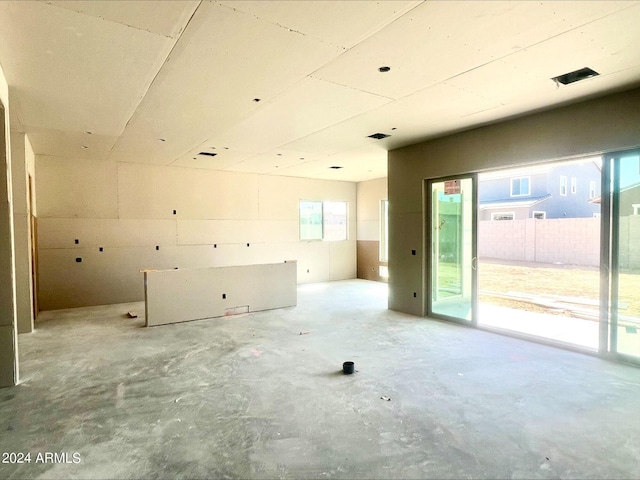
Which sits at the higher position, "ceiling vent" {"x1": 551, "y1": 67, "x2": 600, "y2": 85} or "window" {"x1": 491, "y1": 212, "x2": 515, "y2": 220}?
"ceiling vent" {"x1": 551, "y1": 67, "x2": 600, "y2": 85}

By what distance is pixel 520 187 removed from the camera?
15.5 meters

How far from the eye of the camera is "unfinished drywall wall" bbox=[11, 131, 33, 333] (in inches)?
200

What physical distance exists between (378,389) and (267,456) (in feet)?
4.21

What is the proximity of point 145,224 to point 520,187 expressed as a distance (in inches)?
600

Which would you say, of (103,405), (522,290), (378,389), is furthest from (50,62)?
(522,290)

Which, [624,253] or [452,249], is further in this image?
[452,249]

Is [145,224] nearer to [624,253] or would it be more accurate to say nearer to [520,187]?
[624,253]

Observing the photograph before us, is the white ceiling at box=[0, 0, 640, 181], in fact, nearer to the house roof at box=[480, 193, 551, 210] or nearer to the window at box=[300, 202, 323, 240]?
the window at box=[300, 202, 323, 240]

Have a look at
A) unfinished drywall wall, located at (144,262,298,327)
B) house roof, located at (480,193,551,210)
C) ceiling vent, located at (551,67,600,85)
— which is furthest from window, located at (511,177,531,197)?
ceiling vent, located at (551,67,600,85)

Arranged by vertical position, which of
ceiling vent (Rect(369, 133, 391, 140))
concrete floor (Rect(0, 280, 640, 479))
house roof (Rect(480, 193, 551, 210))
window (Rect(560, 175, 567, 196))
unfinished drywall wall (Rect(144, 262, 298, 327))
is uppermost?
window (Rect(560, 175, 567, 196))

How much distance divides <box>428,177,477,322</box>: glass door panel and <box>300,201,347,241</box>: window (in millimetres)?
4546

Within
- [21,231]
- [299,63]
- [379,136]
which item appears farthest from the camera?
[379,136]

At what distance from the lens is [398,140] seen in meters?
5.64

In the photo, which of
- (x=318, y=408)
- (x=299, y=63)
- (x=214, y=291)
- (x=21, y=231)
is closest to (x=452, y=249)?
(x=318, y=408)
